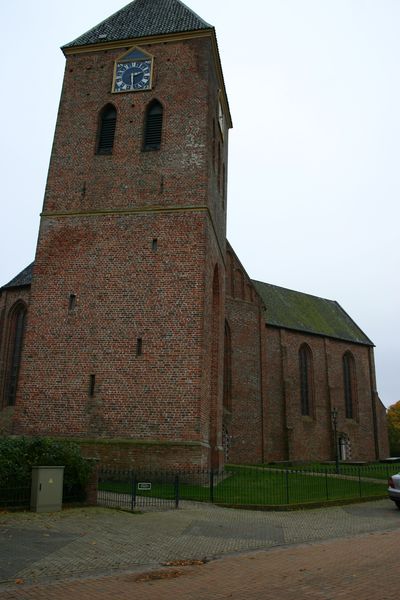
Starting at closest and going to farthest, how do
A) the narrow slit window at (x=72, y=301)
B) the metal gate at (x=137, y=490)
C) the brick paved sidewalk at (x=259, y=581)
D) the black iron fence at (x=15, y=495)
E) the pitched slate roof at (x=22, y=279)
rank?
the brick paved sidewalk at (x=259, y=581)
the black iron fence at (x=15, y=495)
the metal gate at (x=137, y=490)
the narrow slit window at (x=72, y=301)
the pitched slate roof at (x=22, y=279)

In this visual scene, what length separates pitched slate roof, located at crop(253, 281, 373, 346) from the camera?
35594 mm

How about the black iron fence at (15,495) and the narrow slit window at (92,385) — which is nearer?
the black iron fence at (15,495)

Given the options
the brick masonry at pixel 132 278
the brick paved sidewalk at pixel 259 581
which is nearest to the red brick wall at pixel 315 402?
the brick masonry at pixel 132 278

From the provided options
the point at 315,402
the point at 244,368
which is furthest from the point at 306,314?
the point at 244,368

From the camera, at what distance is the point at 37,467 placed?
1148 centimetres

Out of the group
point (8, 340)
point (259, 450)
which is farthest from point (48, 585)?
point (259, 450)

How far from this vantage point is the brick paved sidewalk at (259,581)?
18.7 ft

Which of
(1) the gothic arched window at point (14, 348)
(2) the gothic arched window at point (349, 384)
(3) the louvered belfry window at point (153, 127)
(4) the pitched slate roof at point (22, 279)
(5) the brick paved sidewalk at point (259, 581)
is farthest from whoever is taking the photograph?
(2) the gothic arched window at point (349, 384)

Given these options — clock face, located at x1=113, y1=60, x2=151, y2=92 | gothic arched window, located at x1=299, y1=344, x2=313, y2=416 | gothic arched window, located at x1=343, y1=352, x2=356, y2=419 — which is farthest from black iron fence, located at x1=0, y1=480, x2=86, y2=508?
gothic arched window, located at x1=343, y1=352, x2=356, y2=419

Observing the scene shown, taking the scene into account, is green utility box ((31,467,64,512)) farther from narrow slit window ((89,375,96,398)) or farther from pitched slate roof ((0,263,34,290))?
pitched slate roof ((0,263,34,290))

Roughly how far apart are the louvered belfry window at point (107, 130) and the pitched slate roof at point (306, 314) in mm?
15990

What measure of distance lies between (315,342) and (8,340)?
1980 centimetres

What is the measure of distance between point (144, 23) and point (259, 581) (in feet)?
78.0

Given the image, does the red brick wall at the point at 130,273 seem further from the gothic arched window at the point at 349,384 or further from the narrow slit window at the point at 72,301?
the gothic arched window at the point at 349,384
